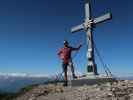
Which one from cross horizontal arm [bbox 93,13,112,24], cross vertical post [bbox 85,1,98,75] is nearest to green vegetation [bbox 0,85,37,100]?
cross vertical post [bbox 85,1,98,75]

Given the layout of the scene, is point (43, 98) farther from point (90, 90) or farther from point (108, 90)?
point (108, 90)

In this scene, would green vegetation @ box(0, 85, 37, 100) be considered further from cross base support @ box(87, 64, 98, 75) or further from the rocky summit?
cross base support @ box(87, 64, 98, 75)

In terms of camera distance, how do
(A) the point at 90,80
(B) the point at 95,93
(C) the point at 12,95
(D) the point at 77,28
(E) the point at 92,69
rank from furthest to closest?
(D) the point at 77,28, (C) the point at 12,95, (E) the point at 92,69, (A) the point at 90,80, (B) the point at 95,93

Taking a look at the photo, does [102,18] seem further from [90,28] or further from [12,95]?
[12,95]

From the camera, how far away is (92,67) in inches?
733

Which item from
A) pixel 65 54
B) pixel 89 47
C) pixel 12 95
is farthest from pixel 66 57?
pixel 12 95

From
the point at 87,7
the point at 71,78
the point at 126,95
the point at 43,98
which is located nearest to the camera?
the point at 126,95

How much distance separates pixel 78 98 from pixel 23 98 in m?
4.53

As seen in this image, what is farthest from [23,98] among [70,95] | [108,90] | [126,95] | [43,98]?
[126,95]

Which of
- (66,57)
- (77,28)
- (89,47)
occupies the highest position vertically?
(77,28)

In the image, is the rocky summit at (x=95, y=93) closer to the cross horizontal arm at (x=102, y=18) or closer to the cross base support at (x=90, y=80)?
the cross base support at (x=90, y=80)

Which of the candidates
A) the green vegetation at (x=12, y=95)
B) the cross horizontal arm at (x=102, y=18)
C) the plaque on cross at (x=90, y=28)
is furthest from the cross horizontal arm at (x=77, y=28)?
the green vegetation at (x=12, y=95)

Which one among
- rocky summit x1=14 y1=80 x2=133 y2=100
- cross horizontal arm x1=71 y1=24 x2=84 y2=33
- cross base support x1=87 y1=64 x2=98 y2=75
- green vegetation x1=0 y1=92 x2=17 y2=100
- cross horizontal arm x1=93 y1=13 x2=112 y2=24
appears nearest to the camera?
rocky summit x1=14 y1=80 x2=133 y2=100

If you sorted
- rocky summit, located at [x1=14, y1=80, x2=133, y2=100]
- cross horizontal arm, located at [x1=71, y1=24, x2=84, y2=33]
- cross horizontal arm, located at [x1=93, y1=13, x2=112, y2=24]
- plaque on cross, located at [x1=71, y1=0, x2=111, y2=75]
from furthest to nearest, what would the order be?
1. cross horizontal arm, located at [x1=71, y1=24, x2=84, y2=33]
2. plaque on cross, located at [x1=71, y1=0, x2=111, y2=75]
3. cross horizontal arm, located at [x1=93, y1=13, x2=112, y2=24]
4. rocky summit, located at [x1=14, y1=80, x2=133, y2=100]
